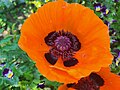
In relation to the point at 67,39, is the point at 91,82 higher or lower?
lower

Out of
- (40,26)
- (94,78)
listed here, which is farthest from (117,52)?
(40,26)

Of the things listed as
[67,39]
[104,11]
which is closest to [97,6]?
[104,11]

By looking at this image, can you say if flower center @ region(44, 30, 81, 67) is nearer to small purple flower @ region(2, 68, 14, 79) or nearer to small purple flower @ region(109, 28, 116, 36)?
small purple flower @ region(2, 68, 14, 79)

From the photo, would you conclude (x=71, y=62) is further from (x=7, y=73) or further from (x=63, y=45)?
(x=7, y=73)

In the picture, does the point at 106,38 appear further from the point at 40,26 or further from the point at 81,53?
the point at 40,26

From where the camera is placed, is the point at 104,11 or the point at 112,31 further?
the point at 104,11

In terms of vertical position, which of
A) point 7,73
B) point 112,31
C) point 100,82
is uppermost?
A: point 112,31
